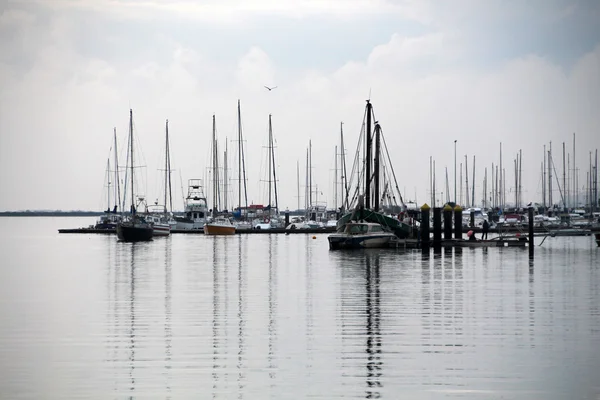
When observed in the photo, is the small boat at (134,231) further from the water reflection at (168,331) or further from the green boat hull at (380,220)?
the water reflection at (168,331)

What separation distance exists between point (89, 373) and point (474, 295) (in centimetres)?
1693

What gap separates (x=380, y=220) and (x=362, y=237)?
4374 mm

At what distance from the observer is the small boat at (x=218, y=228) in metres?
106

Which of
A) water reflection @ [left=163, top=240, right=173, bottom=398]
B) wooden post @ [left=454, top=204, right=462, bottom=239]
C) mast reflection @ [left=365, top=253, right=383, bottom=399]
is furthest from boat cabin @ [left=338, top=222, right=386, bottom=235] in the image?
mast reflection @ [left=365, top=253, right=383, bottom=399]

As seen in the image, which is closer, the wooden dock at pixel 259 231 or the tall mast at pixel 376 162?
the tall mast at pixel 376 162

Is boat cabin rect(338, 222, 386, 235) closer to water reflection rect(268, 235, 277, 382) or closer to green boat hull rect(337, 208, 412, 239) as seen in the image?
green boat hull rect(337, 208, 412, 239)

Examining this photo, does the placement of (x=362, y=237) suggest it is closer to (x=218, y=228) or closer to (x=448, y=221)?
(x=448, y=221)

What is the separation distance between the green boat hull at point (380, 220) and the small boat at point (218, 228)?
130 feet

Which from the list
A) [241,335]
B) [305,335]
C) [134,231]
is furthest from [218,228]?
[305,335]

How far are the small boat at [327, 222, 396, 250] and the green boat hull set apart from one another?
4.36ft

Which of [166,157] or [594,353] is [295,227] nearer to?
[166,157]

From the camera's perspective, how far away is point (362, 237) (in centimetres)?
6000

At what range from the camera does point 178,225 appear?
119188 millimetres

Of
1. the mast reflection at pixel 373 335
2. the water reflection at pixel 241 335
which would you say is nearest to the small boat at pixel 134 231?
the water reflection at pixel 241 335
